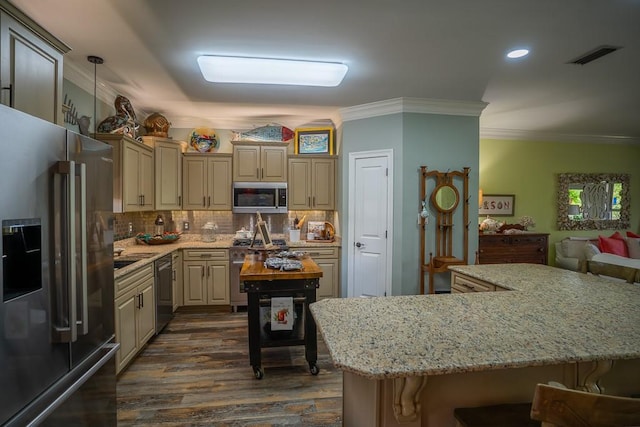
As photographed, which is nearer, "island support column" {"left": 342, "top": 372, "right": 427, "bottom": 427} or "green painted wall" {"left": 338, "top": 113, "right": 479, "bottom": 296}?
"island support column" {"left": 342, "top": 372, "right": 427, "bottom": 427}

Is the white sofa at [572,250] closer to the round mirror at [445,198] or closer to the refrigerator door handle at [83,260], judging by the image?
the round mirror at [445,198]

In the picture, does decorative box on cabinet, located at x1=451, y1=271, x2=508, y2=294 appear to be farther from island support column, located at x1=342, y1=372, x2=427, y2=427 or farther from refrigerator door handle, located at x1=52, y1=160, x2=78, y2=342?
refrigerator door handle, located at x1=52, y1=160, x2=78, y2=342

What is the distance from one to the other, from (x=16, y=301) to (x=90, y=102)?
2888 millimetres

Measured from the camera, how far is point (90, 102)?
332 centimetres

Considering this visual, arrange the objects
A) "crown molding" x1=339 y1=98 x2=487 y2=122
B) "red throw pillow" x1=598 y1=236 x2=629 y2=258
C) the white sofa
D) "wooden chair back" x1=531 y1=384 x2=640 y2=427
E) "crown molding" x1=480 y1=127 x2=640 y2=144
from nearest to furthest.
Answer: "wooden chair back" x1=531 y1=384 x2=640 y2=427 < "crown molding" x1=339 y1=98 x2=487 y2=122 < "red throw pillow" x1=598 y1=236 x2=629 y2=258 < the white sofa < "crown molding" x1=480 y1=127 x2=640 y2=144

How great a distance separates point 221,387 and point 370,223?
251 cm

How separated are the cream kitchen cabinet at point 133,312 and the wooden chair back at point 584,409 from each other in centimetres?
269

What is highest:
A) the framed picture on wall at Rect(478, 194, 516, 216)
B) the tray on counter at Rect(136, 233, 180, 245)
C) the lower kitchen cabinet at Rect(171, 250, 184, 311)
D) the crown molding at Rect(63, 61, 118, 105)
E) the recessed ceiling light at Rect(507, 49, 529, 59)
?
the recessed ceiling light at Rect(507, 49, 529, 59)

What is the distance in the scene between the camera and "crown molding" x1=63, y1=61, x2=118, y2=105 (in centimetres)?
294

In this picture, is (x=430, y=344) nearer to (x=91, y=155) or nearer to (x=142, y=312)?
(x=91, y=155)

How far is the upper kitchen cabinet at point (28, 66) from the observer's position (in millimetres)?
1412

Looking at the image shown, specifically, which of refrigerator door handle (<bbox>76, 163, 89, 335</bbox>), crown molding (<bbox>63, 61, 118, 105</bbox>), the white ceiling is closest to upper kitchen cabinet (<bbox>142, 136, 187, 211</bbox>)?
the white ceiling

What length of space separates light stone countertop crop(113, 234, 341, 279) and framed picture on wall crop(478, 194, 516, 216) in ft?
9.27

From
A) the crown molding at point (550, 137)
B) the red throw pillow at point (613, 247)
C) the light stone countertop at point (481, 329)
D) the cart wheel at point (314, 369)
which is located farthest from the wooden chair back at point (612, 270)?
the red throw pillow at point (613, 247)
